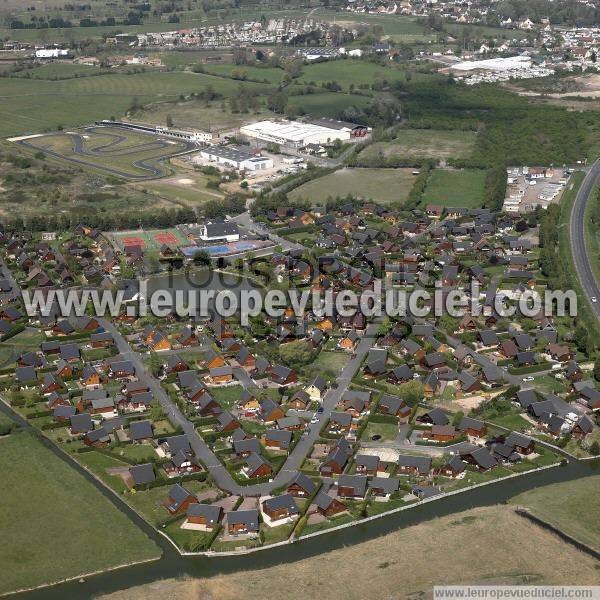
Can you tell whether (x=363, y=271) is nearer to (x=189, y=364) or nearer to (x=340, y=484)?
(x=189, y=364)

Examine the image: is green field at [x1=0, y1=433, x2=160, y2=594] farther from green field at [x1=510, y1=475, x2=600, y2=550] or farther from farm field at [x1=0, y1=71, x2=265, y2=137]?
farm field at [x1=0, y1=71, x2=265, y2=137]

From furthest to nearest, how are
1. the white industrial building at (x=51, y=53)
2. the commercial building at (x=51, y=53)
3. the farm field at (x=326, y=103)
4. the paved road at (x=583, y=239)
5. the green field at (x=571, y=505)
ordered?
1. the white industrial building at (x=51, y=53)
2. the commercial building at (x=51, y=53)
3. the farm field at (x=326, y=103)
4. the paved road at (x=583, y=239)
5. the green field at (x=571, y=505)

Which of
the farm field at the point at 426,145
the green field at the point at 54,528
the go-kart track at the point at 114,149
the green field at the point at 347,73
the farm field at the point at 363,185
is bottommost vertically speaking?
the green field at the point at 54,528

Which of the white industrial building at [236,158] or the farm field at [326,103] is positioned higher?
the farm field at [326,103]

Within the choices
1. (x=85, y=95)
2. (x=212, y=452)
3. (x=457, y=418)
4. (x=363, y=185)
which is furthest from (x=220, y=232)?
(x=85, y=95)

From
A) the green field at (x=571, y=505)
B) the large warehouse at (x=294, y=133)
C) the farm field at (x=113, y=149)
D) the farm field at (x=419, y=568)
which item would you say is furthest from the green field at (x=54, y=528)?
the large warehouse at (x=294, y=133)

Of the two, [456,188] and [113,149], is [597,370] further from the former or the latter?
[113,149]

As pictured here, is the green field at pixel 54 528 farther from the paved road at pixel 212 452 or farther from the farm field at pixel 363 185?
the farm field at pixel 363 185
